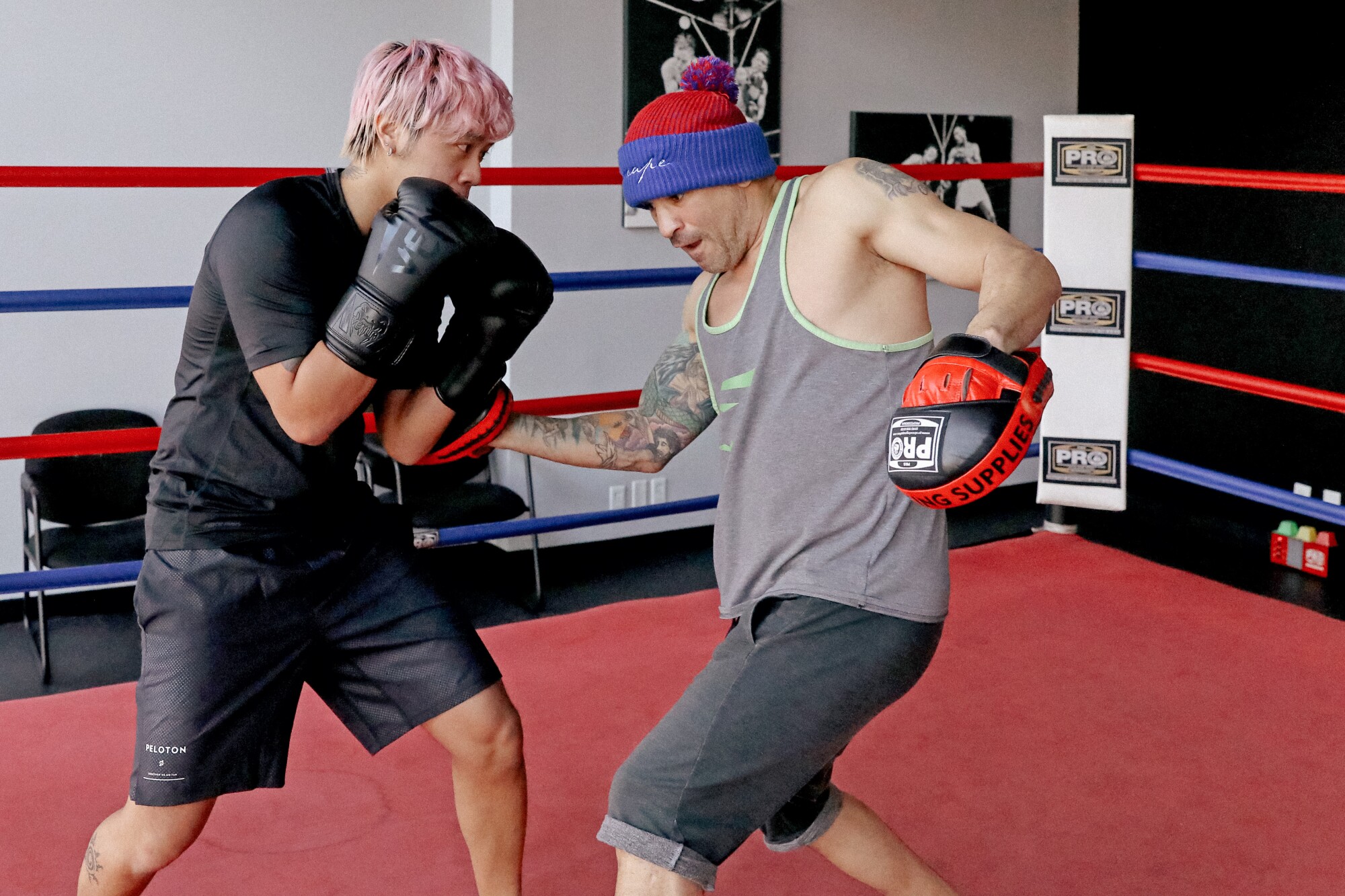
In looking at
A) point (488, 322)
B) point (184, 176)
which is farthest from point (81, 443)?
point (488, 322)

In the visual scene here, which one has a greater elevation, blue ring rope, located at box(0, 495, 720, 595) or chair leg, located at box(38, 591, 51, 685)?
blue ring rope, located at box(0, 495, 720, 595)

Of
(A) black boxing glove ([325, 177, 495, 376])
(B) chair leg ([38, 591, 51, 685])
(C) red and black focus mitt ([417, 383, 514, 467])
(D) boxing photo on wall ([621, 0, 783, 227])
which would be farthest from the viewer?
(D) boxing photo on wall ([621, 0, 783, 227])

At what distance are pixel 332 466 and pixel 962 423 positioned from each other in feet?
2.56

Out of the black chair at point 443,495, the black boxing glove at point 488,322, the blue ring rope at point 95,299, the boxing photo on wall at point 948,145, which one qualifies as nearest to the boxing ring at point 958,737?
the blue ring rope at point 95,299

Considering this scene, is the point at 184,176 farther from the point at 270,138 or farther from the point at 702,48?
the point at 702,48

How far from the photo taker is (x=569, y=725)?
242 cm

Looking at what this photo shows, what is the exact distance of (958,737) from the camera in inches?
93.0

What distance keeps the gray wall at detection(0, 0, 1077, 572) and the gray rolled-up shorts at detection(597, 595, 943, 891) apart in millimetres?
3058

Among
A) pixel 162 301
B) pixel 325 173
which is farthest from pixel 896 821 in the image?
pixel 162 301

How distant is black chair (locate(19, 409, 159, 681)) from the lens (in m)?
3.33

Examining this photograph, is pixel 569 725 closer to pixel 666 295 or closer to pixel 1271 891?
pixel 1271 891

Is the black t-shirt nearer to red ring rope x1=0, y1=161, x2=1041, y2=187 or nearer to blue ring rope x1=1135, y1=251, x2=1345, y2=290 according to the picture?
red ring rope x1=0, y1=161, x2=1041, y2=187

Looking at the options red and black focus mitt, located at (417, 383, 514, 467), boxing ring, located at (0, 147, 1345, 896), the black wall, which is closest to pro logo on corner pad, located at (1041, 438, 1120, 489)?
boxing ring, located at (0, 147, 1345, 896)

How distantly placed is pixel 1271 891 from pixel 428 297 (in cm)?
142
